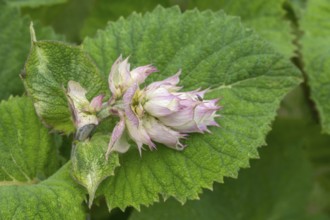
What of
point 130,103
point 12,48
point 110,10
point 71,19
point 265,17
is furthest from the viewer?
point 71,19

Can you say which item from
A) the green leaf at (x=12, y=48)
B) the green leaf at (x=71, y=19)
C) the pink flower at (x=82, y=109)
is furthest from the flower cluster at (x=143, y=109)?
the green leaf at (x=71, y=19)

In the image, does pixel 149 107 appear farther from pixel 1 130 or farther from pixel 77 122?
pixel 1 130

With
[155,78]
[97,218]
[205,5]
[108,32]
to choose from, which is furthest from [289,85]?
[97,218]

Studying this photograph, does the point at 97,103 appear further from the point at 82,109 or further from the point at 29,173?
the point at 29,173

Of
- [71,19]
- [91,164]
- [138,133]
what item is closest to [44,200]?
[91,164]

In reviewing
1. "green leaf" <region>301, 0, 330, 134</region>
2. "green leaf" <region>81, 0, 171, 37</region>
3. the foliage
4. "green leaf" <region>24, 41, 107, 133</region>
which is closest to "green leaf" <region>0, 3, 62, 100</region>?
the foliage

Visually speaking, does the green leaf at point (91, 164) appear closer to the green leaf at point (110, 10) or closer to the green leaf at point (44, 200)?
the green leaf at point (44, 200)

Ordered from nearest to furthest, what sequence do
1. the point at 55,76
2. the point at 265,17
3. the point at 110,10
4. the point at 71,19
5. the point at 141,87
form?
the point at 55,76, the point at 141,87, the point at 265,17, the point at 110,10, the point at 71,19

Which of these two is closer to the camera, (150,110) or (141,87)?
(150,110)

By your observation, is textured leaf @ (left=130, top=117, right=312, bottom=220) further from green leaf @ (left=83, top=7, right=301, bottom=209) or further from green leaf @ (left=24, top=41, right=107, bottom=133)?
green leaf @ (left=24, top=41, right=107, bottom=133)
